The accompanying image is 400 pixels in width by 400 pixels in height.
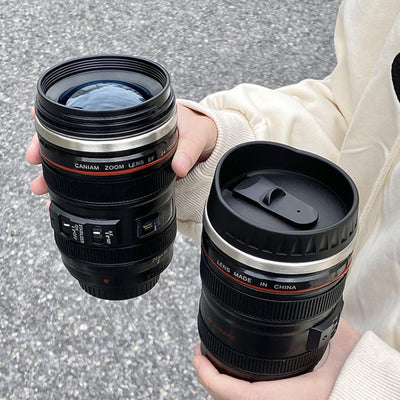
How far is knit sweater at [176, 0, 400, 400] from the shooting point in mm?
499

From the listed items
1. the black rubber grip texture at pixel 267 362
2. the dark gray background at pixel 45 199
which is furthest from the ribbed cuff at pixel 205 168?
the dark gray background at pixel 45 199

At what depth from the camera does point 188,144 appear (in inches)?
25.1

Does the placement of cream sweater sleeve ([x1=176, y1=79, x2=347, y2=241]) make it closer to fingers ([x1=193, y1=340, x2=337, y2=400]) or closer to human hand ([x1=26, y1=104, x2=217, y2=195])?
human hand ([x1=26, y1=104, x2=217, y2=195])

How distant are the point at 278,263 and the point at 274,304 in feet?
0.14

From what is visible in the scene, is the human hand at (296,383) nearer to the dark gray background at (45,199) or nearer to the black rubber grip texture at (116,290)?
the black rubber grip texture at (116,290)

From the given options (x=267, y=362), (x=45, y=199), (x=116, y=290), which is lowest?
(x=45, y=199)

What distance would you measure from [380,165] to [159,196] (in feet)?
0.76

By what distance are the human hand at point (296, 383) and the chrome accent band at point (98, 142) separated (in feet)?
0.71

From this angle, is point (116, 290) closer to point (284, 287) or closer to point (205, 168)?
point (205, 168)

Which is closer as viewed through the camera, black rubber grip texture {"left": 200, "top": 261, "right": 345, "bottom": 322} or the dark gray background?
black rubber grip texture {"left": 200, "top": 261, "right": 345, "bottom": 322}

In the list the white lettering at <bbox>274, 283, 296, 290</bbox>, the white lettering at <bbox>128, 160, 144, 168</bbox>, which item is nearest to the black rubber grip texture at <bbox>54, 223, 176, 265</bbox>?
the white lettering at <bbox>128, 160, 144, 168</bbox>

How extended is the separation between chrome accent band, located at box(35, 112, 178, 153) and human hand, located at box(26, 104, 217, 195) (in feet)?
0.19

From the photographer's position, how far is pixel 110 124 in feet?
1.73

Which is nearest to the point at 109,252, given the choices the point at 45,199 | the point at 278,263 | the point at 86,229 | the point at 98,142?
the point at 86,229
